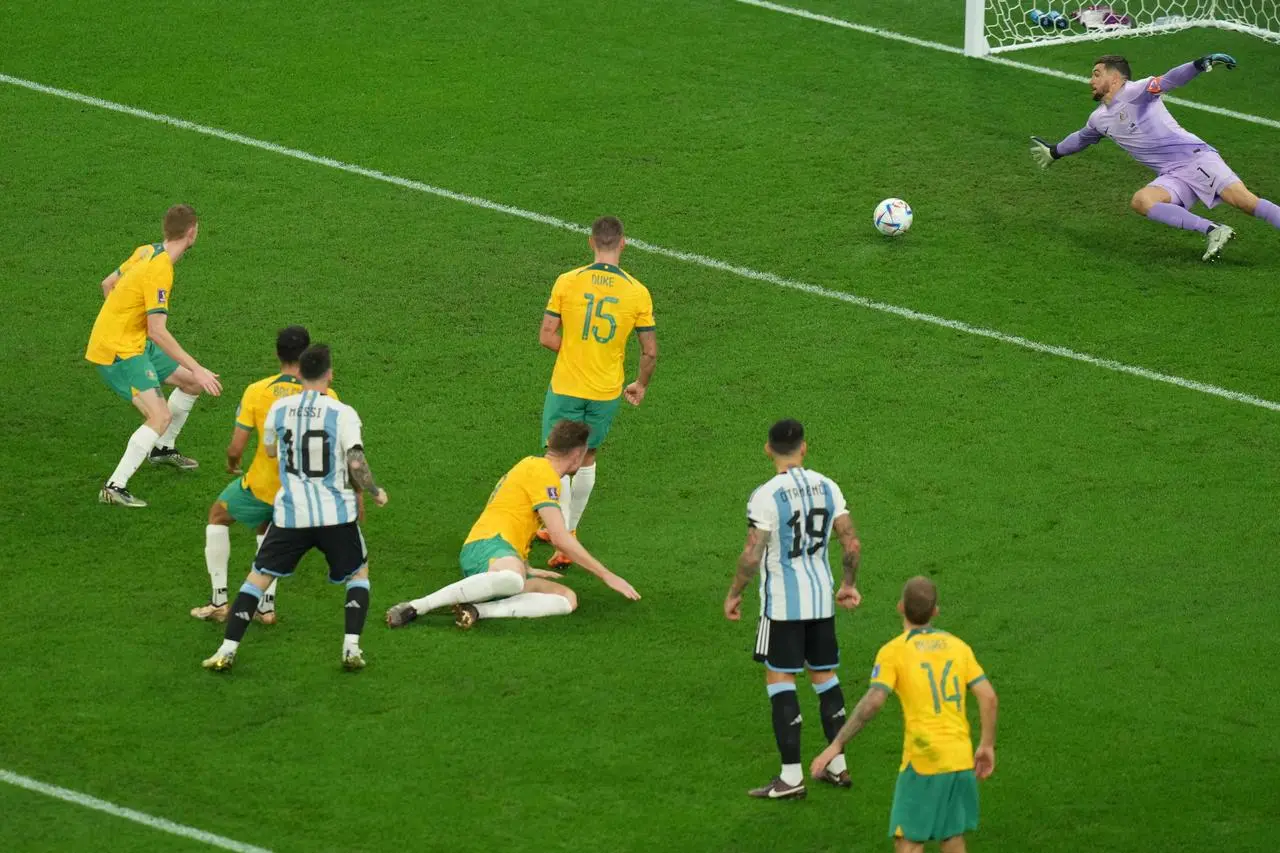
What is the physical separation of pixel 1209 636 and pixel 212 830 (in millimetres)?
5612

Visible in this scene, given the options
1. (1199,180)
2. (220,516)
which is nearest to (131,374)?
(220,516)

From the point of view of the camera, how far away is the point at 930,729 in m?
8.25

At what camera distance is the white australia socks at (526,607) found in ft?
36.0

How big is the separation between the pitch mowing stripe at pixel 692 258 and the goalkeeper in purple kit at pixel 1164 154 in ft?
7.39

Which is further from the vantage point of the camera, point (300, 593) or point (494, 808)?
point (300, 593)

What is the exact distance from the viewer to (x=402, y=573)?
1159 centimetres

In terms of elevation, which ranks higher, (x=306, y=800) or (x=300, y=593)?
(x=300, y=593)

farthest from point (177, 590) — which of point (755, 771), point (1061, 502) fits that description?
point (1061, 502)

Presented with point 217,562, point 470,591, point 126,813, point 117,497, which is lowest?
point 126,813

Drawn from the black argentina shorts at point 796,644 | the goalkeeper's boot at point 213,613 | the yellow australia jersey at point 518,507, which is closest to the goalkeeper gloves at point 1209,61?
the yellow australia jersey at point 518,507

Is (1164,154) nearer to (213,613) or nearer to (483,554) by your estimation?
(483,554)

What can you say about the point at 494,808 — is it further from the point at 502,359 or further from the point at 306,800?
the point at 502,359

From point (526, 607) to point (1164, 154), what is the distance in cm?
811

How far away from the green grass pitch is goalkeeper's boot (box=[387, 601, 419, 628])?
7 centimetres
